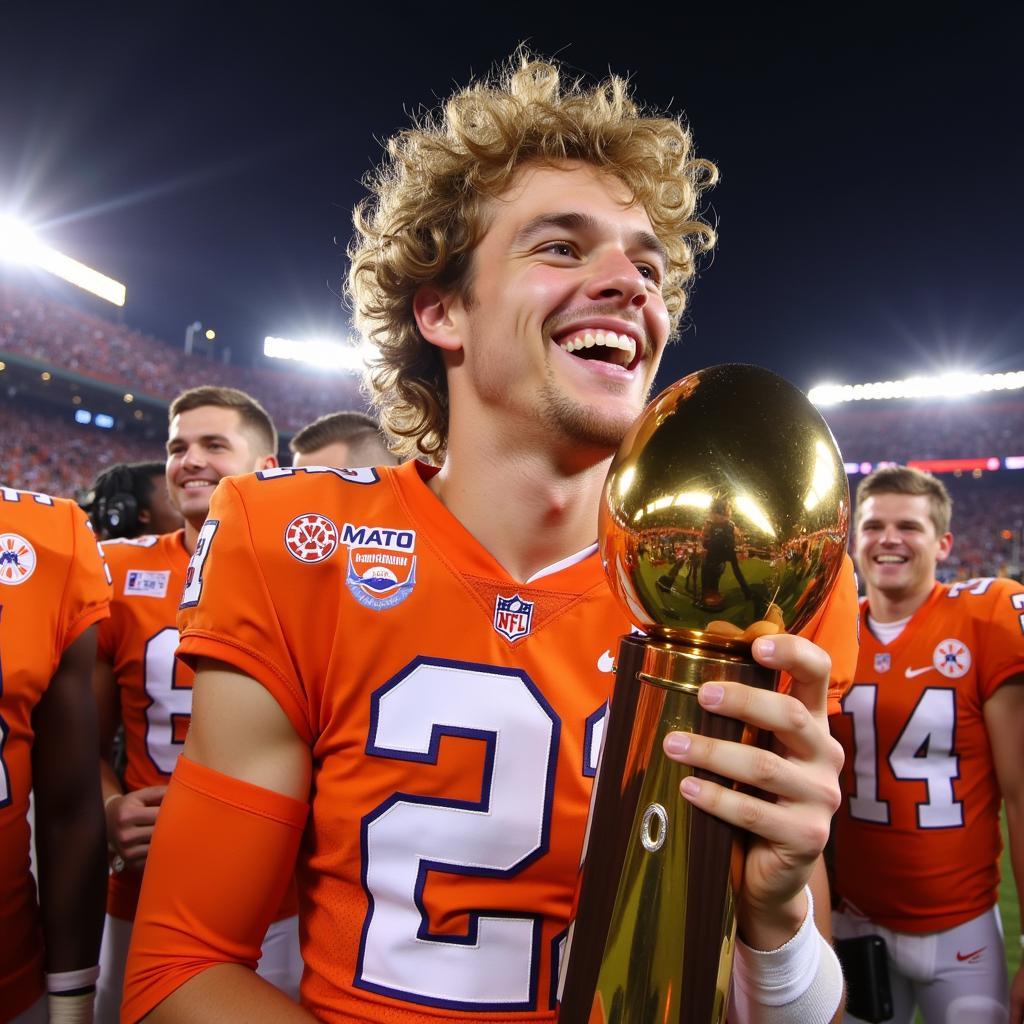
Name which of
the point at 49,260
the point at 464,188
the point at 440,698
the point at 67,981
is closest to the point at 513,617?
the point at 440,698

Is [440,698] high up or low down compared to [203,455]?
down

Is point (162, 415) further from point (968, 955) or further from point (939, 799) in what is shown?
point (968, 955)

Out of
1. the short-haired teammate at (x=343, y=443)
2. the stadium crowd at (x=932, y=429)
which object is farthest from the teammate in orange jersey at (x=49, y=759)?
the stadium crowd at (x=932, y=429)

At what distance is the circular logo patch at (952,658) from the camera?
102 inches

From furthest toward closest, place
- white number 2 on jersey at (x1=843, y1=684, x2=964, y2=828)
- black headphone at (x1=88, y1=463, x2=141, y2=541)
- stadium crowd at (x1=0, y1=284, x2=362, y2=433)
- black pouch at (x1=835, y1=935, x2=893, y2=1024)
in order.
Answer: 1. stadium crowd at (x1=0, y1=284, x2=362, y2=433)
2. black headphone at (x1=88, y1=463, x2=141, y2=541)
3. white number 2 on jersey at (x1=843, y1=684, x2=964, y2=828)
4. black pouch at (x1=835, y1=935, x2=893, y2=1024)

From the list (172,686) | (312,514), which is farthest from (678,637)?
(172,686)

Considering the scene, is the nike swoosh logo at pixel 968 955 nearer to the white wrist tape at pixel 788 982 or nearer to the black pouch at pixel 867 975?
the black pouch at pixel 867 975

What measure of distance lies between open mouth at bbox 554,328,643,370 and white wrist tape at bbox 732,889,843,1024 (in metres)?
0.76

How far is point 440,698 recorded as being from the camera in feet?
3.27

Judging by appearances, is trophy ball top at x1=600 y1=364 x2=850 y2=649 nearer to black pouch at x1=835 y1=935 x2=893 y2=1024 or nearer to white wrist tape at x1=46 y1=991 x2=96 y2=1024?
white wrist tape at x1=46 y1=991 x2=96 y2=1024

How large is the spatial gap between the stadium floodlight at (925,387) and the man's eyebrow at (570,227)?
24306 millimetres

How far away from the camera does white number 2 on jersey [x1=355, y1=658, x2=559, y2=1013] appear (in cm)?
91

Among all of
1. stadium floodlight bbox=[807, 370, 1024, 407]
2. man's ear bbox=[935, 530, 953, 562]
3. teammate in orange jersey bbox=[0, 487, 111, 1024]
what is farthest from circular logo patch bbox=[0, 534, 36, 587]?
stadium floodlight bbox=[807, 370, 1024, 407]

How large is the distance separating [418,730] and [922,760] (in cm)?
224
